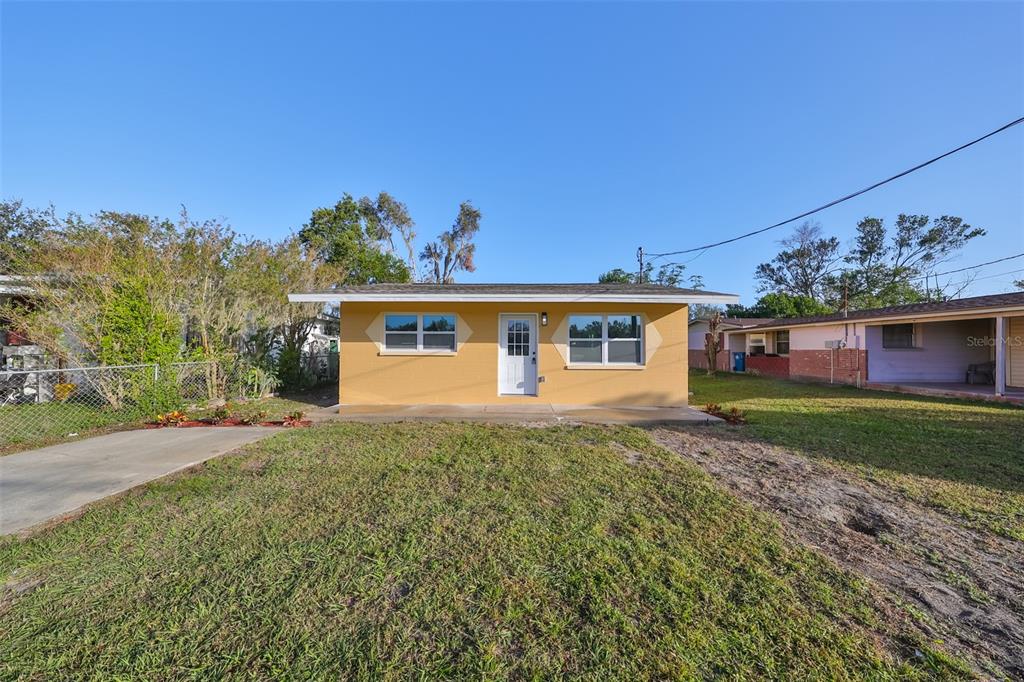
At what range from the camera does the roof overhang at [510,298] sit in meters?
8.32

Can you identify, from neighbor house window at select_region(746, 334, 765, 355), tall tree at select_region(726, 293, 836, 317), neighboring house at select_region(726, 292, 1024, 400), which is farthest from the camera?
tall tree at select_region(726, 293, 836, 317)

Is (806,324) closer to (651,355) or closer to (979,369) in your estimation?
(979,369)

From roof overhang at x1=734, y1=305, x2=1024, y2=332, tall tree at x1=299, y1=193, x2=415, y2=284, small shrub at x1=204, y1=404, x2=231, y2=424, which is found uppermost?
tall tree at x1=299, y1=193, x2=415, y2=284

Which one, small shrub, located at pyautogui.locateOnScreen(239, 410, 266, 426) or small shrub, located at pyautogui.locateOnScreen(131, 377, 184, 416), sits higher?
small shrub, located at pyautogui.locateOnScreen(131, 377, 184, 416)

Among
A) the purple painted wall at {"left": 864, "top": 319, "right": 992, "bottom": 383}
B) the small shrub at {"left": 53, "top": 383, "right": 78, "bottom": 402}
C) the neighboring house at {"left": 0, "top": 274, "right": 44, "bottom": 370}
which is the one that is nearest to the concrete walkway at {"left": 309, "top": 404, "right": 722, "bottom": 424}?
the small shrub at {"left": 53, "top": 383, "right": 78, "bottom": 402}

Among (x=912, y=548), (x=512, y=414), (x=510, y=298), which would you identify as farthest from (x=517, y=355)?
(x=912, y=548)

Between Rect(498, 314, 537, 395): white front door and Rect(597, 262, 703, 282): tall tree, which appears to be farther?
Rect(597, 262, 703, 282): tall tree

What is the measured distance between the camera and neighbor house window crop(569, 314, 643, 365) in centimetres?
904

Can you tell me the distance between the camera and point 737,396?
11.7 meters

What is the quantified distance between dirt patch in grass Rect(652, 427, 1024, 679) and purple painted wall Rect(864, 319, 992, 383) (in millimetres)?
12958

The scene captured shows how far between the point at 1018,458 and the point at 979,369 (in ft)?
42.6

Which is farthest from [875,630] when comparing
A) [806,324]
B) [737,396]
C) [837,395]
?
[806,324]

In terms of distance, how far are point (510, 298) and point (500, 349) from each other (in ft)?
4.25

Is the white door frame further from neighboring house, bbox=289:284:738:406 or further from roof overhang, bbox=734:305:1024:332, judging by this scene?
roof overhang, bbox=734:305:1024:332
